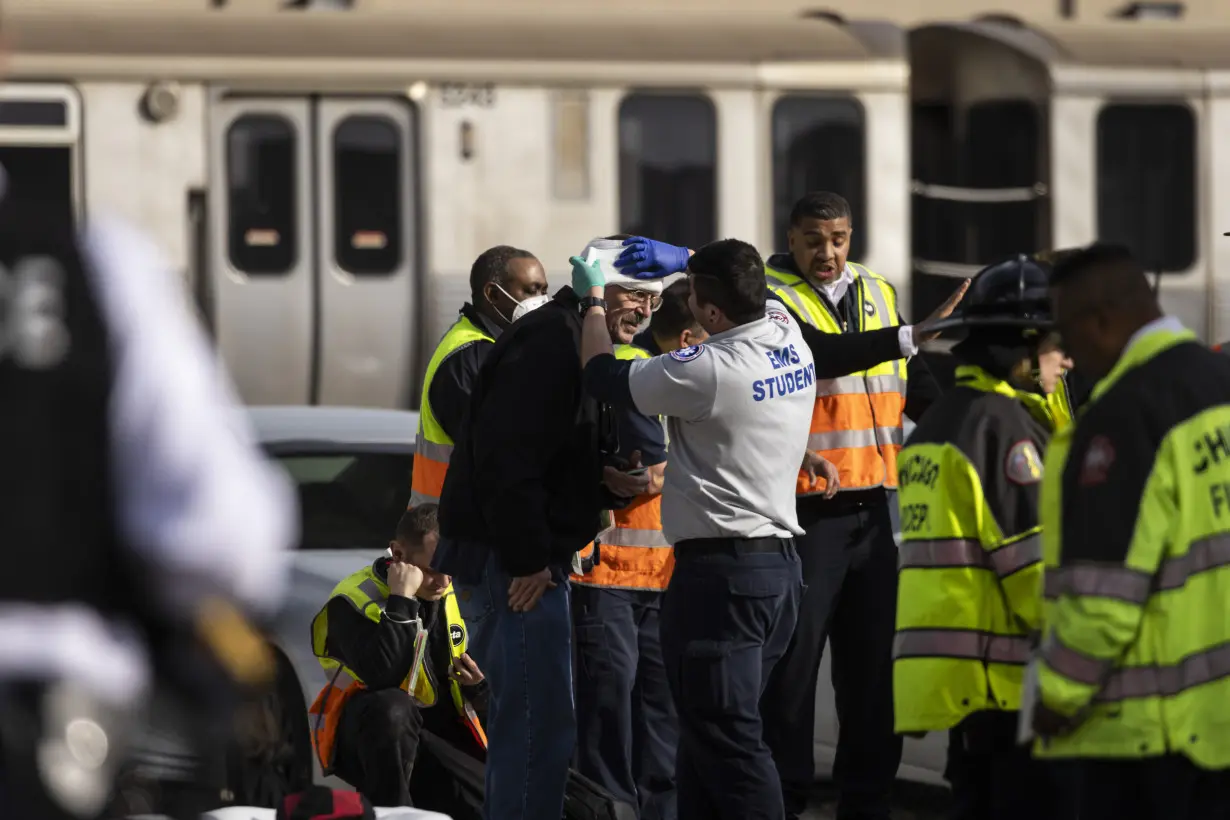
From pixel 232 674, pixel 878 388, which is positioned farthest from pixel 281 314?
pixel 232 674

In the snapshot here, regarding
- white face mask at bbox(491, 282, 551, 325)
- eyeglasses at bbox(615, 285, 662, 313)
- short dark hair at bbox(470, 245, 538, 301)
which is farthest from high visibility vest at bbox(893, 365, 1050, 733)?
short dark hair at bbox(470, 245, 538, 301)

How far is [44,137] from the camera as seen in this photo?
38.3ft

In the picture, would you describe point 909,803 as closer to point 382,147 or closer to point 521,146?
point 521,146

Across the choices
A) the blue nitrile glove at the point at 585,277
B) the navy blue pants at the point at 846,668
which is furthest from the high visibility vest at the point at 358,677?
the blue nitrile glove at the point at 585,277

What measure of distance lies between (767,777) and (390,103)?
24.0 feet

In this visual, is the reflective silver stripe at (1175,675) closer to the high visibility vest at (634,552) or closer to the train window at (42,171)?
the high visibility vest at (634,552)

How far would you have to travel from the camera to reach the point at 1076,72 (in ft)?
42.2

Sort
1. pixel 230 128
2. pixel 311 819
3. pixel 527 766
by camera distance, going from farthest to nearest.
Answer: pixel 230 128 → pixel 527 766 → pixel 311 819

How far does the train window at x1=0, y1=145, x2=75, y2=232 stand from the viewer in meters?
11.7

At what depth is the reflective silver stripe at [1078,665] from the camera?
12.7 feet

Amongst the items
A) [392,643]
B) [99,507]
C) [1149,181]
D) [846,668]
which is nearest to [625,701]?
[846,668]

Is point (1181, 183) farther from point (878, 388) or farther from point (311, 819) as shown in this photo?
point (311, 819)

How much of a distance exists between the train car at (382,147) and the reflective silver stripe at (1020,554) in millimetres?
7554

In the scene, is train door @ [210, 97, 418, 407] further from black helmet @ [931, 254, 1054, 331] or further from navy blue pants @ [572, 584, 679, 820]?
black helmet @ [931, 254, 1054, 331]
